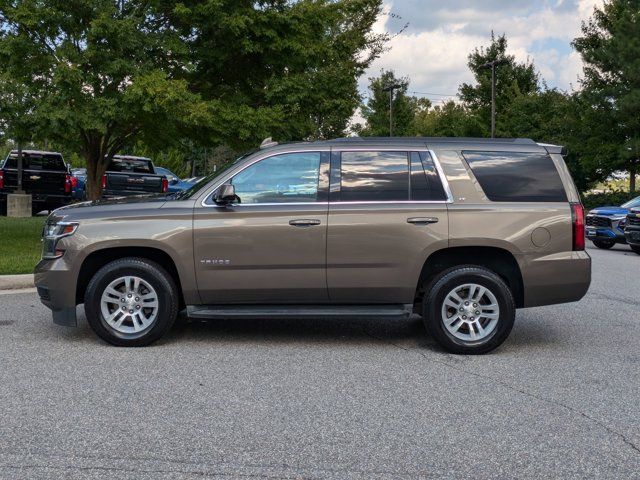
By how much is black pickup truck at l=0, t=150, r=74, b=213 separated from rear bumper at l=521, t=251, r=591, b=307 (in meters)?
20.3

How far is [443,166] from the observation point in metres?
6.86

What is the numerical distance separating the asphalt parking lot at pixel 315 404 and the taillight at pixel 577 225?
99cm

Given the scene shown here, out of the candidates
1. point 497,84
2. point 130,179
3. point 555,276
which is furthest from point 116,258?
point 497,84

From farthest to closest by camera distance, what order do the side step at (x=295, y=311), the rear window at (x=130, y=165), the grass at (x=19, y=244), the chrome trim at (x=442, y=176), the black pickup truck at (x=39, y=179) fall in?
1. the rear window at (x=130, y=165)
2. the black pickup truck at (x=39, y=179)
3. the grass at (x=19, y=244)
4. the chrome trim at (x=442, y=176)
5. the side step at (x=295, y=311)

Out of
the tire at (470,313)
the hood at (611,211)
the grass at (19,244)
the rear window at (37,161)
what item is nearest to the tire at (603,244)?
the hood at (611,211)

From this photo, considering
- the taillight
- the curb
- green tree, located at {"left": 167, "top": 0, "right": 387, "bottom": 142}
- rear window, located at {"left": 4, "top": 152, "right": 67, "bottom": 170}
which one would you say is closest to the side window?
the taillight

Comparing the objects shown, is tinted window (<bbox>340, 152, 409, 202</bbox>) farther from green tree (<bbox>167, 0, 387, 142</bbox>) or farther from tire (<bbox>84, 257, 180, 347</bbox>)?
green tree (<bbox>167, 0, 387, 142</bbox>)

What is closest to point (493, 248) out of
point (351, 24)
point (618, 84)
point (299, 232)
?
point (299, 232)

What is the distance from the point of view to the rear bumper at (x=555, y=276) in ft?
21.9

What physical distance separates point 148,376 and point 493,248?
3.26 metres

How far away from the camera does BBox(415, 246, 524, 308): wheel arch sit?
6879 millimetres

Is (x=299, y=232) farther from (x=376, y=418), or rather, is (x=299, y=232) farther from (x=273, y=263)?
(x=376, y=418)

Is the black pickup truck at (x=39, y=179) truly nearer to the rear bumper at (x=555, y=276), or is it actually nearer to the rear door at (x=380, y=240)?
the rear door at (x=380, y=240)

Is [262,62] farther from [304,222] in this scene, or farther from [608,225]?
[608,225]
